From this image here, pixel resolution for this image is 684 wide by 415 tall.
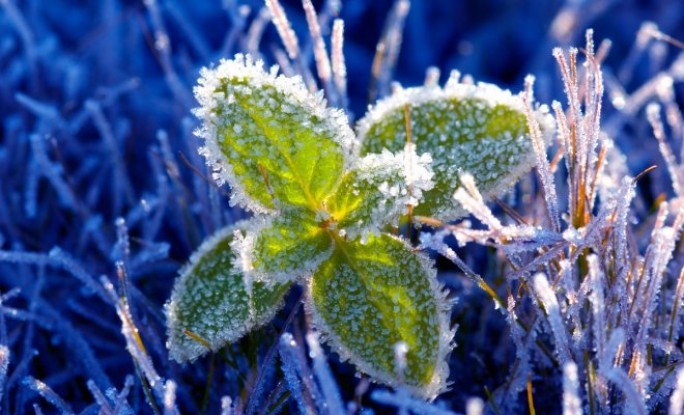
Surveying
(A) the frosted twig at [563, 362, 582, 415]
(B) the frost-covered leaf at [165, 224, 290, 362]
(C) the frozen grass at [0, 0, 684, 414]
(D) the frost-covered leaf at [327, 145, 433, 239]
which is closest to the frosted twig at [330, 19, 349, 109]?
(C) the frozen grass at [0, 0, 684, 414]

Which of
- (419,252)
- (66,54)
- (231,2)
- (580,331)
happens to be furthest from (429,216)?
(66,54)

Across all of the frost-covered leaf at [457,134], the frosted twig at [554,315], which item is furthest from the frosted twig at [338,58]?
the frosted twig at [554,315]

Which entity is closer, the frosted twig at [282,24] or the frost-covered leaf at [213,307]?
the frost-covered leaf at [213,307]

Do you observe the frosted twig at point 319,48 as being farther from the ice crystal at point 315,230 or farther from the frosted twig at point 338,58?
the ice crystal at point 315,230

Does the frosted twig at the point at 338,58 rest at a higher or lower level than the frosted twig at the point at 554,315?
higher

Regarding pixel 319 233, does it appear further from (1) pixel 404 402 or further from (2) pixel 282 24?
(2) pixel 282 24

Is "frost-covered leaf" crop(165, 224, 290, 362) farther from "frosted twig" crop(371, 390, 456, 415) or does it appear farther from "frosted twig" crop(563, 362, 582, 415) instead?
"frosted twig" crop(563, 362, 582, 415)

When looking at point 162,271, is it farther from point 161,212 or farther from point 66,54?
point 66,54
